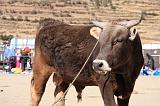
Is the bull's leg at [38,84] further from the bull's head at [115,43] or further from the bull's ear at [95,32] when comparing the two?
the bull's head at [115,43]

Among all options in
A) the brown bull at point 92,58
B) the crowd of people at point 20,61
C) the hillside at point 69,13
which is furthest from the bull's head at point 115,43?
the hillside at point 69,13

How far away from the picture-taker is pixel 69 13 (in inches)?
3091

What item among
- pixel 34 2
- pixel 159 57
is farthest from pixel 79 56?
pixel 34 2

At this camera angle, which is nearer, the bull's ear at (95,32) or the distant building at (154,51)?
the bull's ear at (95,32)

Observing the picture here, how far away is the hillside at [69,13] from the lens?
6844cm

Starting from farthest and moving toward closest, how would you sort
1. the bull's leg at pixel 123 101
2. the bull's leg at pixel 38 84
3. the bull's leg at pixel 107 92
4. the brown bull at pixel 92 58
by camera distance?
the bull's leg at pixel 38 84
the bull's leg at pixel 123 101
the bull's leg at pixel 107 92
the brown bull at pixel 92 58

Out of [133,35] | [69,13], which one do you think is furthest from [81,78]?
[69,13]

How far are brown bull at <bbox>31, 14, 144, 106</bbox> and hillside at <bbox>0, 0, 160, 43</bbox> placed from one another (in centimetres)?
5192

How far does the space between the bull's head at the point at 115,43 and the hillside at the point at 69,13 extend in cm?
5433

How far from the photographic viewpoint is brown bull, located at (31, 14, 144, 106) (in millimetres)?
8852

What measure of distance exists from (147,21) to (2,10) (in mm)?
21724

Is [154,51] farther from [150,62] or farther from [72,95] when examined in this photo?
[72,95]

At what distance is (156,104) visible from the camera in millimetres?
14578

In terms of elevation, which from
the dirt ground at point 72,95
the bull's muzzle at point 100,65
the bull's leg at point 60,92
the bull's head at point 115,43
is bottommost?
the dirt ground at point 72,95
